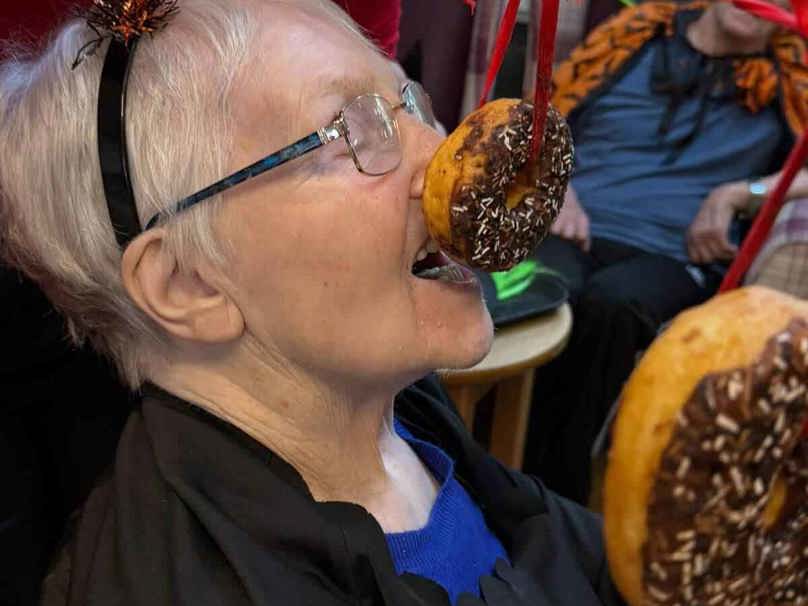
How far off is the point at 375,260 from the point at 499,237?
0.39ft

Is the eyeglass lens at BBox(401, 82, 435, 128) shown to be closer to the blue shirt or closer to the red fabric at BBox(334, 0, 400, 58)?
the red fabric at BBox(334, 0, 400, 58)

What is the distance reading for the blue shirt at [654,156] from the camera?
2.40 metres

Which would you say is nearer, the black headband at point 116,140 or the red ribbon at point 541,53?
the red ribbon at point 541,53

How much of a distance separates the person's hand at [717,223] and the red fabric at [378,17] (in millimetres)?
1313

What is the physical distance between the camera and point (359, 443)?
91 cm

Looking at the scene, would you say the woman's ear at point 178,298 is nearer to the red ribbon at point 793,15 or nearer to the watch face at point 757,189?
the red ribbon at point 793,15

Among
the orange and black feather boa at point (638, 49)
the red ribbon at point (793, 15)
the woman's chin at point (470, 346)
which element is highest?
→ the red ribbon at point (793, 15)

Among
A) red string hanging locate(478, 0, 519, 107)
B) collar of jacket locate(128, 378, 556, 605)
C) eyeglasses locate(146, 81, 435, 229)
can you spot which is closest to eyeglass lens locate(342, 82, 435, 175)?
eyeglasses locate(146, 81, 435, 229)

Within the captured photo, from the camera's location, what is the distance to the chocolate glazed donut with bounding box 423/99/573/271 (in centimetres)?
76

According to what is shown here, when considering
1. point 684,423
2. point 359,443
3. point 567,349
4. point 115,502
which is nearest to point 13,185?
point 115,502

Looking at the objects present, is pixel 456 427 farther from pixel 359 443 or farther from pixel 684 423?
Answer: pixel 684 423


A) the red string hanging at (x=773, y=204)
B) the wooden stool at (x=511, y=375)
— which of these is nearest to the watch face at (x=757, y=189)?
the wooden stool at (x=511, y=375)

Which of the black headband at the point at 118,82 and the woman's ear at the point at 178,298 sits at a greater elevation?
the black headband at the point at 118,82

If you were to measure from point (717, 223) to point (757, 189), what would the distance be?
143 millimetres
